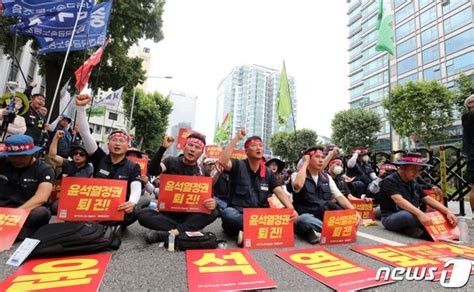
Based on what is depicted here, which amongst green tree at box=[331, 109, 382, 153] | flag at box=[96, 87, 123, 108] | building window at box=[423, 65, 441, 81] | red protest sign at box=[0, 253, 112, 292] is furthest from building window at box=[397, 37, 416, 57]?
red protest sign at box=[0, 253, 112, 292]

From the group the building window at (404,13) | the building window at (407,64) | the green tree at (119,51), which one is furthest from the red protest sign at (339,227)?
the building window at (404,13)

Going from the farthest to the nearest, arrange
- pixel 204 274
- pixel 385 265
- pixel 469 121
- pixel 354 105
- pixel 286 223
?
pixel 354 105 < pixel 469 121 < pixel 286 223 < pixel 385 265 < pixel 204 274

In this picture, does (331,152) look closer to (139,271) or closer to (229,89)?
(139,271)

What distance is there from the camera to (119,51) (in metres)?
11.0

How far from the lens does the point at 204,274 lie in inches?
76.5

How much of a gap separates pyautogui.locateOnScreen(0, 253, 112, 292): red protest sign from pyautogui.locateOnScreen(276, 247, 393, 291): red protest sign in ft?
5.10

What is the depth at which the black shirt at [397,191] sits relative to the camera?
368 centimetres

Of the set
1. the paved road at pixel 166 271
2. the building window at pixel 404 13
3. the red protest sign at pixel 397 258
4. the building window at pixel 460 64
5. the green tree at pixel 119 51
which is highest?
the building window at pixel 404 13

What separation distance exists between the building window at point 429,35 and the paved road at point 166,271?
3982 centimetres

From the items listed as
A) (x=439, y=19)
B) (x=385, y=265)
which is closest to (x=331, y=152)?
(x=385, y=265)

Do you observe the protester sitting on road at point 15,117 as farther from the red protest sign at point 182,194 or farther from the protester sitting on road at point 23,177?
the red protest sign at point 182,194

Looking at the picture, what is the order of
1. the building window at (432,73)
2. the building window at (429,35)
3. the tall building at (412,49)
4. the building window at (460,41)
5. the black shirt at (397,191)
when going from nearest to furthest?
the black shirt at (397,191), the building window at (460,41), the tall building at (412,49), the building window at (432,73), the building window at (429,35)

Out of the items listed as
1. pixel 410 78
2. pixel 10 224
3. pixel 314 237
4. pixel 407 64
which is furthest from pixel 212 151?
pixel 407 64

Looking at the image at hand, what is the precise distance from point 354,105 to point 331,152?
4745 cm
